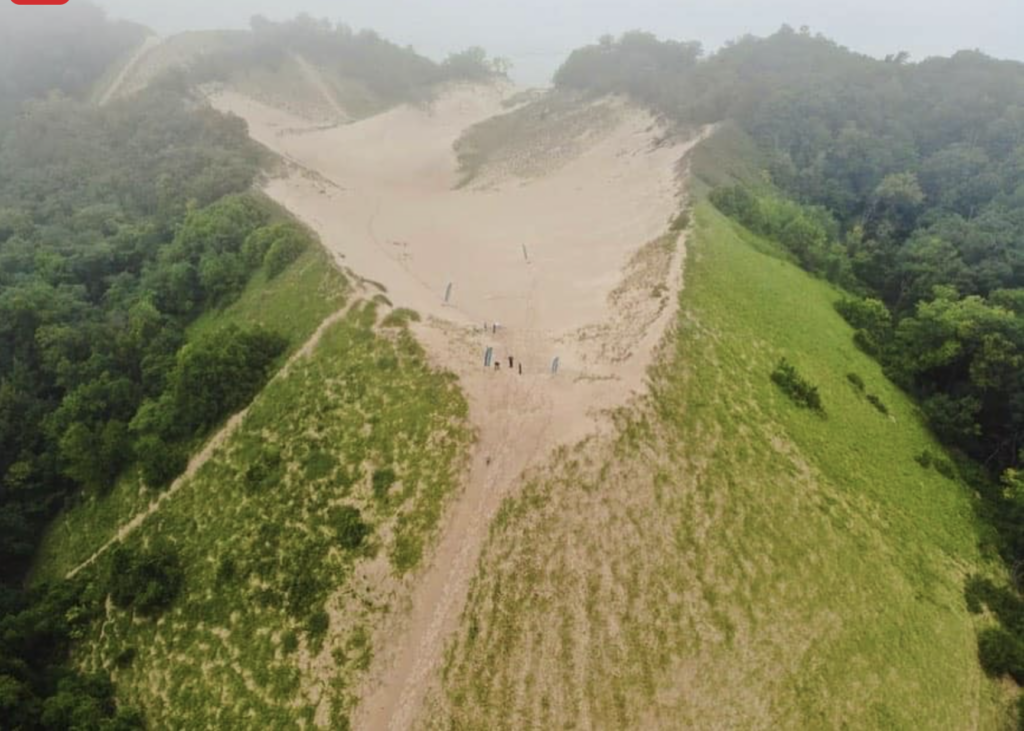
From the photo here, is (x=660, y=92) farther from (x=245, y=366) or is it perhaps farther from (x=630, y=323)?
(x=245, y=366)

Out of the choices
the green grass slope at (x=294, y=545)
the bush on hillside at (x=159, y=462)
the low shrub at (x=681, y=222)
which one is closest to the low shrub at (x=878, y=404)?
the low shrub at (x=681, y=222)

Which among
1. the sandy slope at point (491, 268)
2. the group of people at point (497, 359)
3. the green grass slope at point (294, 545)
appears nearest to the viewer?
the green grass slope at point (294, 545)

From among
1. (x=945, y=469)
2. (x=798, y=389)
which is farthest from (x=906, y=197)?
(x=798, y=389)

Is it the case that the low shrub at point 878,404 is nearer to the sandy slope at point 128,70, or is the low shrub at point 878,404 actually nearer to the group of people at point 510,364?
the group of people at point 510,364

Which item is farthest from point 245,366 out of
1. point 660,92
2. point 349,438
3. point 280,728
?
point 660,92

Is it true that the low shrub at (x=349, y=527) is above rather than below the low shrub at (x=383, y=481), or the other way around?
below

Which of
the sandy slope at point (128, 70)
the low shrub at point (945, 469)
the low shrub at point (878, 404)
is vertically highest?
the low shrub at point (878, 404)

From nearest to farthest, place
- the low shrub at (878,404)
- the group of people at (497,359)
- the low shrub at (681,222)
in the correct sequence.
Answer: the group of people at (497,359), the low shrub at (878,404), the low shrub at (681,222)
